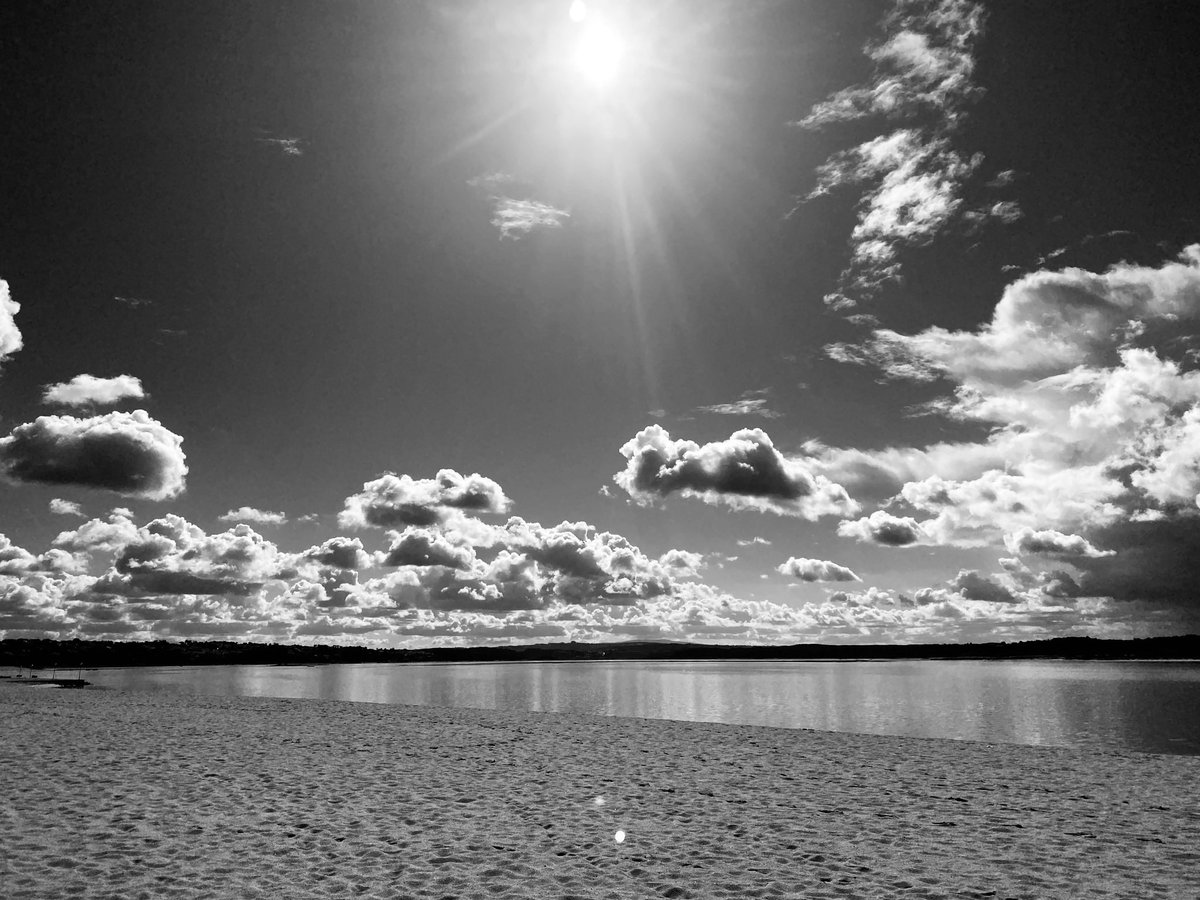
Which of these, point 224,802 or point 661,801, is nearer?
point 224,802

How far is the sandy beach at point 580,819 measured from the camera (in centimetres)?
1123

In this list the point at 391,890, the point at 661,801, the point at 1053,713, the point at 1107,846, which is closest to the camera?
the point at 391,890

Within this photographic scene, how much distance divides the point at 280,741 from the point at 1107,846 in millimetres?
25025

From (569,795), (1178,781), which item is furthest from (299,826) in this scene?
(1178,781)

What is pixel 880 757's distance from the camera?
82.5 feet

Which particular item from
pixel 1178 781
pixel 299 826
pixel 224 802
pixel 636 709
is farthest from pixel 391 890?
pixel 636 709

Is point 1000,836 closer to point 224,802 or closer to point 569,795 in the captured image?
point 569,795

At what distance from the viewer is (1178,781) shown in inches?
840

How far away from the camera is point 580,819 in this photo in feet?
51.1

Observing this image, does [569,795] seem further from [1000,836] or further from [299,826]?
[1000,836]

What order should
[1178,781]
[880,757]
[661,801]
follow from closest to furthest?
[661,801] < [1178,781] < [880,757]

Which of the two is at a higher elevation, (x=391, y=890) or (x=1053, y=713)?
(x=391, y=890)

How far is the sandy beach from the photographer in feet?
36.9

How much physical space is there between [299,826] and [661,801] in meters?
7.83
